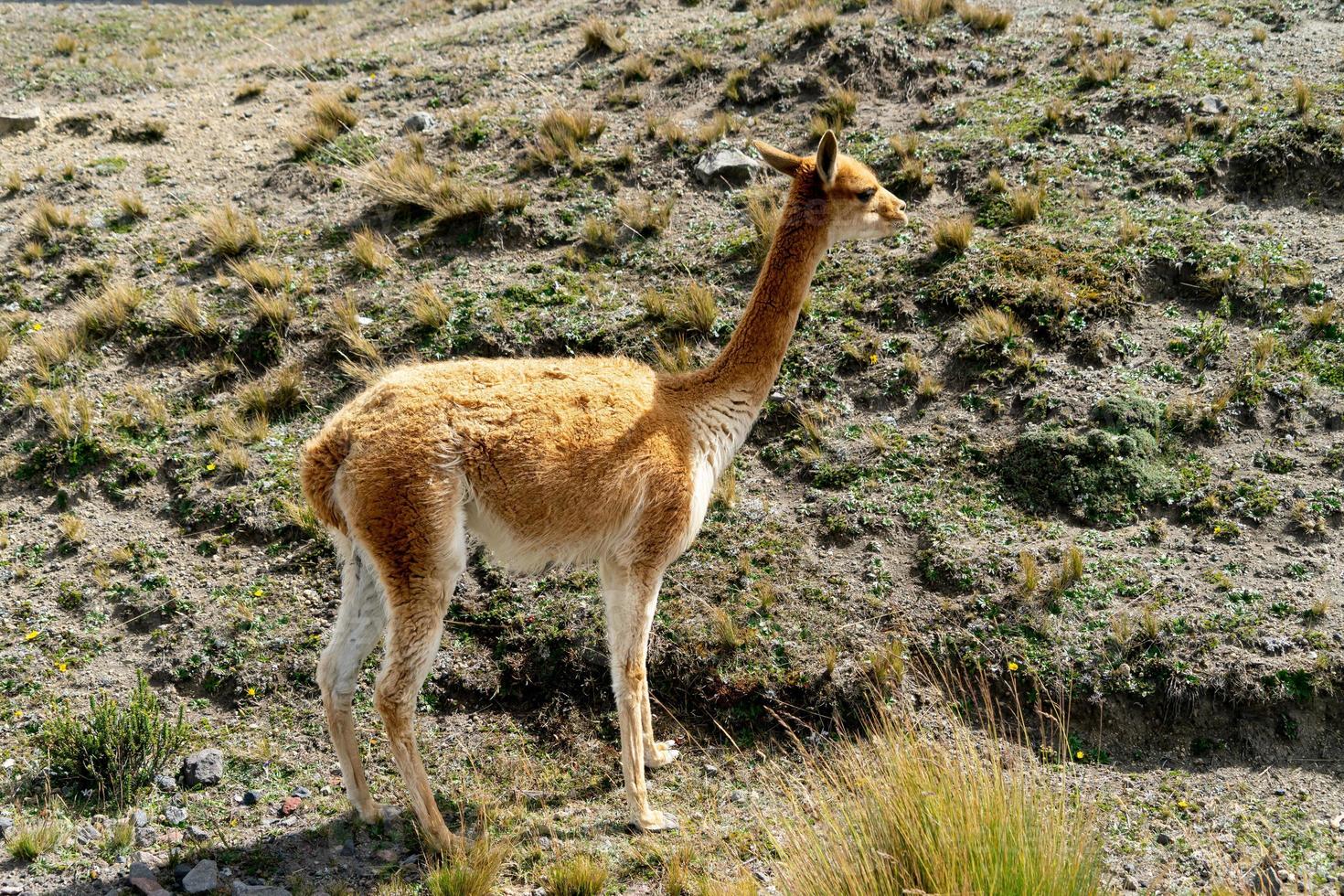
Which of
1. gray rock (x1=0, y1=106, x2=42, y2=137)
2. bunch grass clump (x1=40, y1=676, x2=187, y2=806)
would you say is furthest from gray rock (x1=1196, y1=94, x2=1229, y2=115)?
gray rock (x1=0, y1=106, x2=42, y2=137)

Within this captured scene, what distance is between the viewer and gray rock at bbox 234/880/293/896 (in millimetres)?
4844

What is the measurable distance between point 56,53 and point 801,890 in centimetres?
1632

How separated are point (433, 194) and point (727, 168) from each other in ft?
8.66

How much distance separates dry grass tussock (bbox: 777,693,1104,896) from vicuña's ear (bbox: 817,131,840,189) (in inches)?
113

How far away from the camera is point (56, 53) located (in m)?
15.4

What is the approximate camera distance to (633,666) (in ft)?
17.5

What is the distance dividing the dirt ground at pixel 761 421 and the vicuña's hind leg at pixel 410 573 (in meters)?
0.81

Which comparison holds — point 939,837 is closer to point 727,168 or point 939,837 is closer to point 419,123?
point 727,168

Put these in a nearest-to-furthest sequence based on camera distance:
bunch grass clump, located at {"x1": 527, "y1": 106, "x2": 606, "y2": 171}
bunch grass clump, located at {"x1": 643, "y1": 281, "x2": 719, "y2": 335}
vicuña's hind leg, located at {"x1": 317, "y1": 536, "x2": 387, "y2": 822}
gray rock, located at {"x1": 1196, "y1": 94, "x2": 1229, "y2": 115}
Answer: vicuña's hind leg, located at {"x1": 317, "y1": 536, "x2": 387, "y2": 822} → bunch grass clump, located at {"x1": 643, "y1": 281, "x2": 719, "y2": 335} → gray rock, located at {"x1": 1196, "y1": 94, "x2": 1229, "y2": 115} → bunch grass clump, located at {"x1": 527, "y1": 106, "x2": 606, "y2": 171}

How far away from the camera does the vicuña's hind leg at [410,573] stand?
15.9 feet

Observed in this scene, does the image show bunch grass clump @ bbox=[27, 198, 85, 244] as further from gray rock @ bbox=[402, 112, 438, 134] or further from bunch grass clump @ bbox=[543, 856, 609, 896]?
bunch grass clump @ bbox=[543, 856, 609, 896]

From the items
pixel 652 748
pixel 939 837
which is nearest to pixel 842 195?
pixel 652 748

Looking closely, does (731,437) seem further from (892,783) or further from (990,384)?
(990,384)

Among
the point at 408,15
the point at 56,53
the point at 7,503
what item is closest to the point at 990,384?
the point at 7,503
